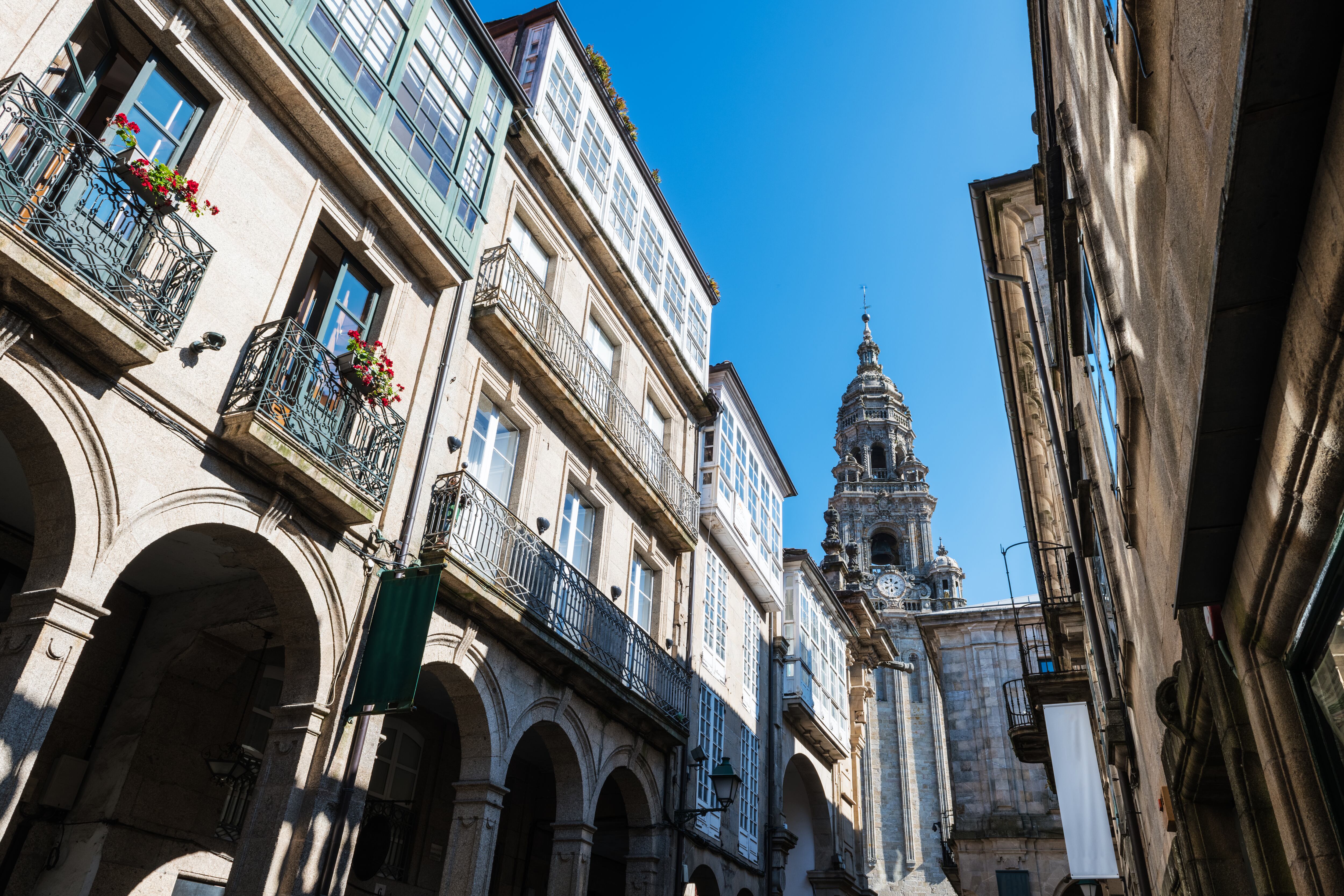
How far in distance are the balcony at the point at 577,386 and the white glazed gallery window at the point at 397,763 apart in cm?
482

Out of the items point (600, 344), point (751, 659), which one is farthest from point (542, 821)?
point (600, 344)

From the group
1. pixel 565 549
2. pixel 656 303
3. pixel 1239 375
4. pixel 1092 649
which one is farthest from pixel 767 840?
pixel 1239 375

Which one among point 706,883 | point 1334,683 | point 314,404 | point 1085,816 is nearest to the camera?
point 1334,683

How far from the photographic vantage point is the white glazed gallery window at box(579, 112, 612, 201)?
1501 cm

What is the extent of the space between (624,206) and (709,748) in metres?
9.97

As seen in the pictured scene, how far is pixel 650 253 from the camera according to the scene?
56.7 feet

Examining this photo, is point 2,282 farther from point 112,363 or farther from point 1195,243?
point 1195,243

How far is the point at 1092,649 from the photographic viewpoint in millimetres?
14375

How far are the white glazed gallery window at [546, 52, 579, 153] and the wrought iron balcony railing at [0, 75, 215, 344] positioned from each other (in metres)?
7.85

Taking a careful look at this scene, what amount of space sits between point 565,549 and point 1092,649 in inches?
338

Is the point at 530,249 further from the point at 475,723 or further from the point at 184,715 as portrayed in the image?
the point at 184,715

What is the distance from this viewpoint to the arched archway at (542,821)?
11.3 m

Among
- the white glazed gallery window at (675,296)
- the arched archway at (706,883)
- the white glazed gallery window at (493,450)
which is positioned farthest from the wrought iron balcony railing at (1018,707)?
the white glazed gallery window at (493,450)

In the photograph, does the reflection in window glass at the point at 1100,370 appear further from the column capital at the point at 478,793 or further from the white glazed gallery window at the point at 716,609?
the white glazed gallery window at the point at 716,609
